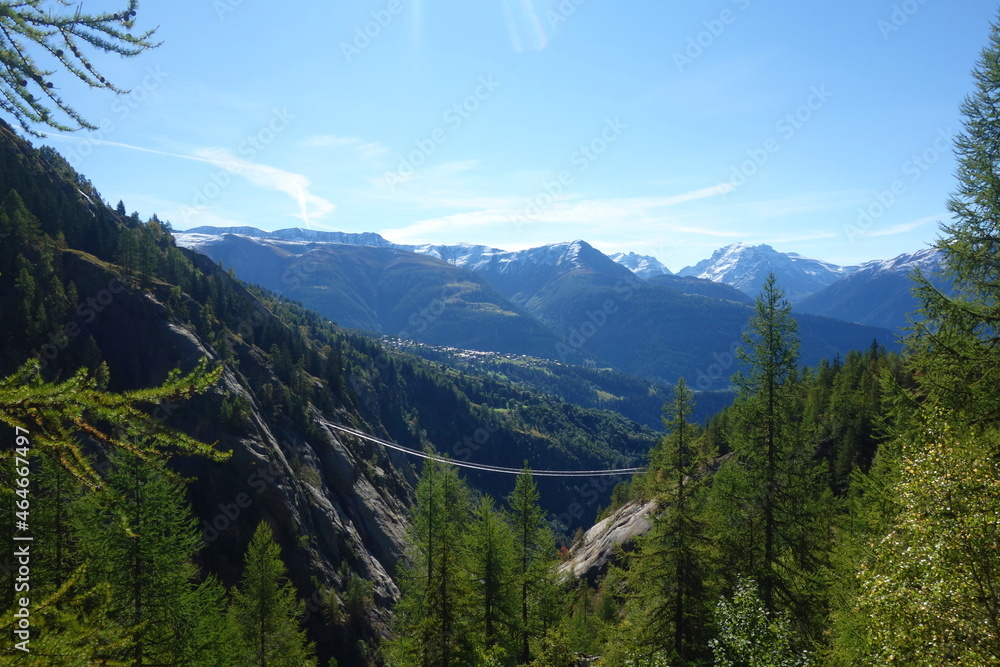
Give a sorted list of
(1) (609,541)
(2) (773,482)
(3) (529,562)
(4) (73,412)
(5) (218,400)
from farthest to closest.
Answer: (5) (218,400) < (1) (609,541) < (3) (529,562) < (2) (773,482) < (4) (73,412)

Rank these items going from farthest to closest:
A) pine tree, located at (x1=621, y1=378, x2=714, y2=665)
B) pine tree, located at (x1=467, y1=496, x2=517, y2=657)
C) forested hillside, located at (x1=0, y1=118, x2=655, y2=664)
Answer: forested hillside, located at (x1=0, y1=118, x2=655, y2=664)
pine tree, located at (x1=467, y1=496, x2=517, y2=657)
pine tree, located at (x1=621, y1=378, x2=714, y2=665)

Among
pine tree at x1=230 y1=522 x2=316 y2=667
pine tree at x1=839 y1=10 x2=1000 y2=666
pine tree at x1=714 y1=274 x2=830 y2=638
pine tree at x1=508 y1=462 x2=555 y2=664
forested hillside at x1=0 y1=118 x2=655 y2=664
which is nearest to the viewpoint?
pine tree at x1=839 y1=10 x2=1000 y2=666

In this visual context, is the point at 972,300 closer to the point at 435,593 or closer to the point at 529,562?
the point at 435,593

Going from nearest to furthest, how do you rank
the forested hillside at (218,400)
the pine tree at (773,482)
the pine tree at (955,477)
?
1. the pine tree at (955,477)
2. the pine tree at (773,482)
3. the forested hillside at (218,400)

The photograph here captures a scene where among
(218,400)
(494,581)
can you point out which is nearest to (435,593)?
(494,581)

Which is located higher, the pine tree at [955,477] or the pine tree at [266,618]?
the pine tree at [955,477]

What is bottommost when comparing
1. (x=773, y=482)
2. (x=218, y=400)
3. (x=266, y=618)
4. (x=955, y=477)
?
(x=266, y=618)

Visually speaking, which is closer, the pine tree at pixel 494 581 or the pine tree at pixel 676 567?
the pine tree at pixel 676 567

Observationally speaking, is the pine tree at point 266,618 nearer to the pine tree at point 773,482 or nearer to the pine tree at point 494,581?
the pine tree at point 494,581

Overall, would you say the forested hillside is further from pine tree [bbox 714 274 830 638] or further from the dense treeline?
pine tree [bbox 714 274 830 638]

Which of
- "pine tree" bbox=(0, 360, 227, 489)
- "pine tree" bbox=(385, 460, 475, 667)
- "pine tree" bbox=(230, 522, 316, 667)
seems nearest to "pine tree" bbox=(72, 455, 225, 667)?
"pine tree" bbox=(230, 522, 316, 667)

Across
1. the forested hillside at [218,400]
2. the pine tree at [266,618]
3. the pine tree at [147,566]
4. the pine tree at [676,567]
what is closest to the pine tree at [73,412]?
the pine tree at [147,566]

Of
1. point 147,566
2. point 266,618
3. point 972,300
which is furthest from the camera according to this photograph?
point 266,618

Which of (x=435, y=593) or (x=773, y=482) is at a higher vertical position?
(x=773, y=482)
